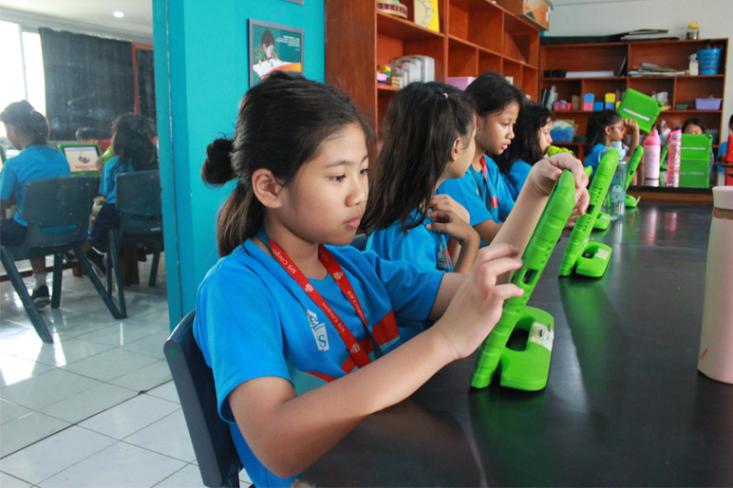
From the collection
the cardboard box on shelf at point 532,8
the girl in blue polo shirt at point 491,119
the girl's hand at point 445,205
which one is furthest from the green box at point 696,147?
the girl's hand at point 445,205

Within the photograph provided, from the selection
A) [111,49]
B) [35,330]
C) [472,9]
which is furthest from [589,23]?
[35,330]

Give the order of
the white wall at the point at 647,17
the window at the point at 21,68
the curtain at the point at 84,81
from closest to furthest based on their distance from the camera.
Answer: the window at the point at 21,68, the curtain at the point at 84,81, the white wall at the point at 647,17

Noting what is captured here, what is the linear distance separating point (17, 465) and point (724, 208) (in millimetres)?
2128

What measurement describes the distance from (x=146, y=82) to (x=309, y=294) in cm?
191

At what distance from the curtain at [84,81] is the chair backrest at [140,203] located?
24cm

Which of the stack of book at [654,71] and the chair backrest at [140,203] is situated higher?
the stack of book at [654,71]

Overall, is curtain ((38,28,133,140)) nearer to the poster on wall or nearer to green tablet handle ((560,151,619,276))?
the poster on wall

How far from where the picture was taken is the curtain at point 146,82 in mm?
2430

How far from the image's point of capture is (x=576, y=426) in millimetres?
560

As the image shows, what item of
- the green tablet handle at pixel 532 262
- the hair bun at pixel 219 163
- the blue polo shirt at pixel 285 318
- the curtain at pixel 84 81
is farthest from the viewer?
the curtain at pixel 84 81

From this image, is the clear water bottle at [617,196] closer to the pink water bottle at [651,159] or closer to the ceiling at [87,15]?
the pink water bottle at [651,159]

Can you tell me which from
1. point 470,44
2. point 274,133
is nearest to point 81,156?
point 274,133

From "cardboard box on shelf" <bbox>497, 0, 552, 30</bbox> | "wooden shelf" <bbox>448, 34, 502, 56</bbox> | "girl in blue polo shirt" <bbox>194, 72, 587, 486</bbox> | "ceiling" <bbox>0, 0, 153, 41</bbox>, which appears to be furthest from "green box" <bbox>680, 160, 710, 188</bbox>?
"girl in blue polo shirt" <bbox>194, 72, 587, 486</bbox>

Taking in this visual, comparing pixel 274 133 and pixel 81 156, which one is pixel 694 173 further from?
pixel 274 133
